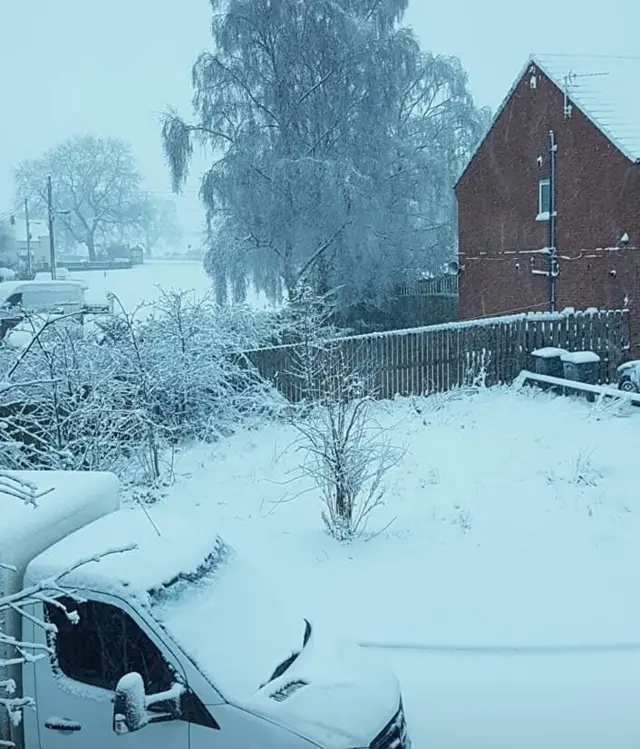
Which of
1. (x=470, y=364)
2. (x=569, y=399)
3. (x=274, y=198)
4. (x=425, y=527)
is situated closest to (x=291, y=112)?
(x=274, y=198)

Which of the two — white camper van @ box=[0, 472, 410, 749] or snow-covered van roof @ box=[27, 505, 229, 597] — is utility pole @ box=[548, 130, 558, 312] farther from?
white camper van @ box=[0, 472, 410, 749]

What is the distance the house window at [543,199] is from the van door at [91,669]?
18.8 m

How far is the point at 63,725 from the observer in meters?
3.69

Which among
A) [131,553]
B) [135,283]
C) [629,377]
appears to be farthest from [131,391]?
[135,283]

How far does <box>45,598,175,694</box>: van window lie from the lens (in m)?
3.74

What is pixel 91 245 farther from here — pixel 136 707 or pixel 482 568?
pixel 136 707

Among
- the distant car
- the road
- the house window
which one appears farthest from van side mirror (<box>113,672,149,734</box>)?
the house window

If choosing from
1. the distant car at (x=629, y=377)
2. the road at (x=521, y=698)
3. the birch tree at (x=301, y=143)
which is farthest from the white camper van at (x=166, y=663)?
the birch tree at (x=301, y=143)

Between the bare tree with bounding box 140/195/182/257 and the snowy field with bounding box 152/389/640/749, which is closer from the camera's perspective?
the snowy field with bounding box 152/389/640/749

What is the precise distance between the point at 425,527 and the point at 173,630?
4.50 metres

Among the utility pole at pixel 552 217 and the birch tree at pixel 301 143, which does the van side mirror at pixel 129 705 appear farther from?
the birch tree at pixel 301 143

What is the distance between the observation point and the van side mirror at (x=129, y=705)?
11.0 ft

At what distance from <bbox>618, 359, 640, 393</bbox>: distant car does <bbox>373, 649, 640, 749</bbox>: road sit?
8.59 metres

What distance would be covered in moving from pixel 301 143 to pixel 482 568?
18.4 meters
